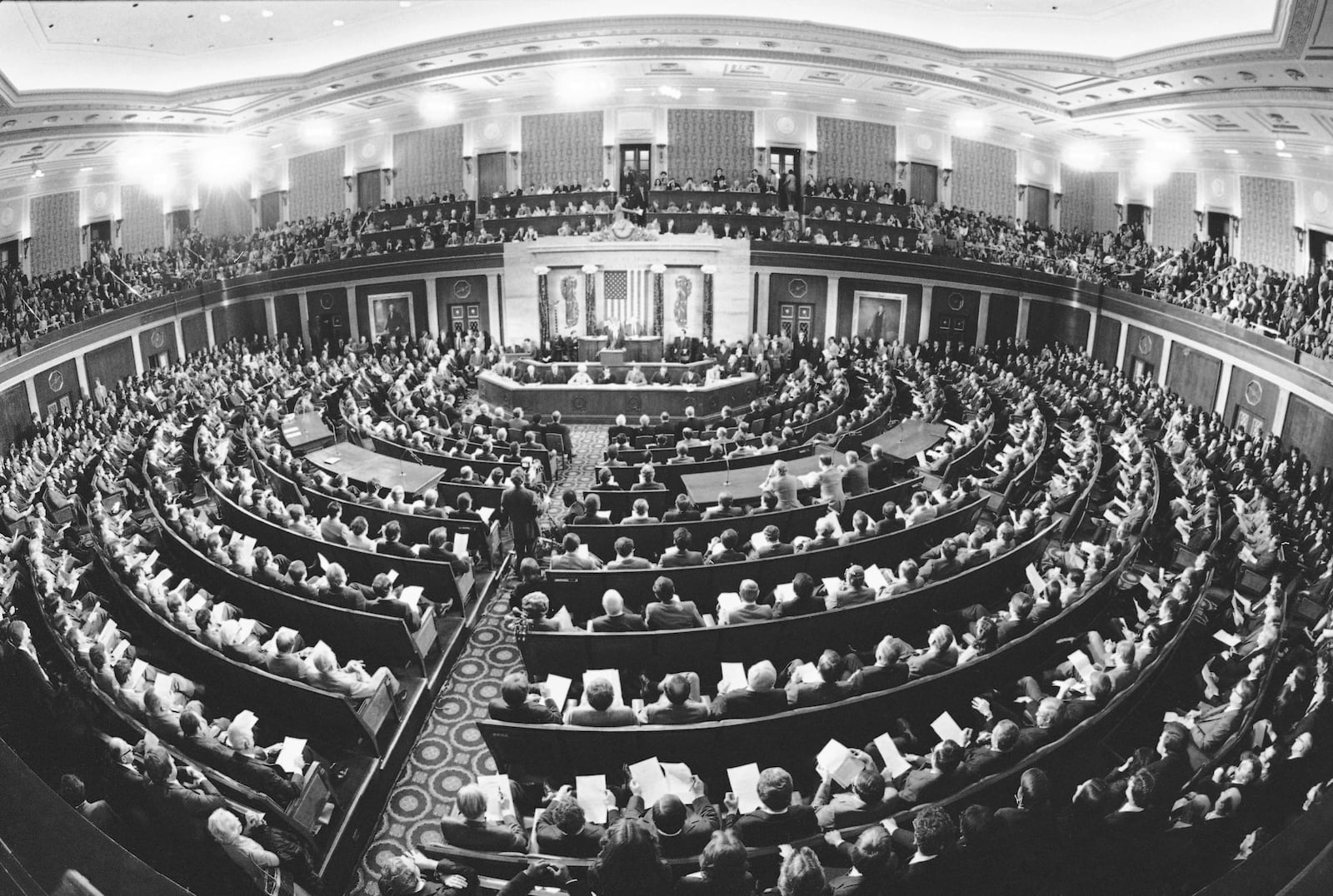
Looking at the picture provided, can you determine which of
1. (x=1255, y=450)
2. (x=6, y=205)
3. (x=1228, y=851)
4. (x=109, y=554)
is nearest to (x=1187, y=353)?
(x=1255, y=450)

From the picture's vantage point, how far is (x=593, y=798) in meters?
4.80

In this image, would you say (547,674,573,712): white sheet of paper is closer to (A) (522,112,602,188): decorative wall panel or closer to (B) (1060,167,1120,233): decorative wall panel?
(A) (522,112,602,188): decorative wall panel

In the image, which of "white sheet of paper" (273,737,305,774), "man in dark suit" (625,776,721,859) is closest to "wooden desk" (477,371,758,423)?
"white sheet of paper" (273,737,305,774)

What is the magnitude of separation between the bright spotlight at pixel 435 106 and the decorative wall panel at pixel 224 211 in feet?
34.8

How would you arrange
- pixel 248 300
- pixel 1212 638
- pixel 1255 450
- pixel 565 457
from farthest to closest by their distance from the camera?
pixel 248 300 → pixel 565 457 → pixel 1255 450 → pixel 1212 638

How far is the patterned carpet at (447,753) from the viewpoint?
5.85m

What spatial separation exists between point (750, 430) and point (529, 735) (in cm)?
1087

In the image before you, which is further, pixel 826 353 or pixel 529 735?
pixel 826 353

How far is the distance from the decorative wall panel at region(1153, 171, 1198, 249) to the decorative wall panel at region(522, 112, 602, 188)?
20.5 metres

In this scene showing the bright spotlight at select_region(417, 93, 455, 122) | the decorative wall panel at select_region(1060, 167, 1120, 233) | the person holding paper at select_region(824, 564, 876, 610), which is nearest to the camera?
the person holding paper at select_region(824, 564, 876, 610)

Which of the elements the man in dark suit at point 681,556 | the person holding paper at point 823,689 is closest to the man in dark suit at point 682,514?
the man in dark suit at point 681,556

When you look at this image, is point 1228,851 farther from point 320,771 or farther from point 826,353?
point 826,353

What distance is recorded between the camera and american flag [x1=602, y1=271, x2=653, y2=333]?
24.6 m

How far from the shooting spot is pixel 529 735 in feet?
18.0
